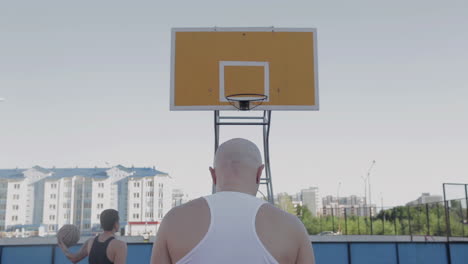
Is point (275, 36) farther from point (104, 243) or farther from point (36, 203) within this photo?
point (36, 203)

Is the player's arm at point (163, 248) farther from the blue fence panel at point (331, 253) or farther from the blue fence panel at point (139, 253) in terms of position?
the blue fence panel at point (331, 253)

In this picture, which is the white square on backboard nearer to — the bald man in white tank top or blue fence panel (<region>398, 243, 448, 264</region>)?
blue fence panel (<region>398, 243, 448, 264</region>)

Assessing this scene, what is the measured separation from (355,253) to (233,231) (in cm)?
808

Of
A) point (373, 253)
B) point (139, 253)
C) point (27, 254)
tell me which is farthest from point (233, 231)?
point (373, 253)

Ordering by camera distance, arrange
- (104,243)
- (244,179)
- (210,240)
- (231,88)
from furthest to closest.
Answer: (231,88)
(104,243)
(244,179)
(210,240)

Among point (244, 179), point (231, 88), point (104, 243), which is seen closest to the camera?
point (244, 179)

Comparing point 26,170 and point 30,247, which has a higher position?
point 26,170

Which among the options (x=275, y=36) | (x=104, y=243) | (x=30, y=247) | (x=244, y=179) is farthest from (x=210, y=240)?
(x=30, y=247)

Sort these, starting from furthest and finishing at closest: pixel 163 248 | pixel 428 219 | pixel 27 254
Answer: pixel 428 219 → pixel 27 254 → pixel 163 248

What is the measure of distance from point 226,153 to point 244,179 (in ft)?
0.40

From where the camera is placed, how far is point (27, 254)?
26.8ft

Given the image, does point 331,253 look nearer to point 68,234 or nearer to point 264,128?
point 264,128

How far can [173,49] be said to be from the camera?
8219 millimetres

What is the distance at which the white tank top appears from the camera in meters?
1.56
